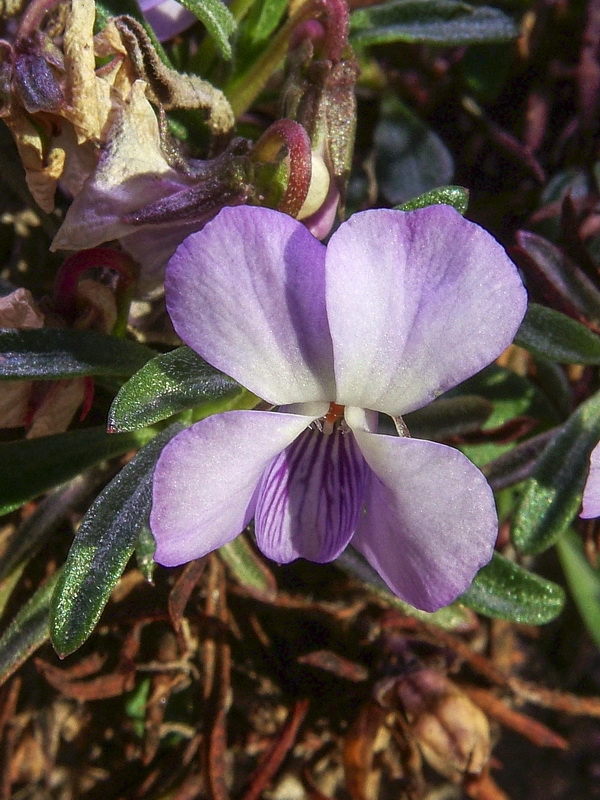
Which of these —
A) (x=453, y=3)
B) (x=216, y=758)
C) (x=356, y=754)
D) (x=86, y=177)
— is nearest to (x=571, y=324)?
(x=453, y=3)

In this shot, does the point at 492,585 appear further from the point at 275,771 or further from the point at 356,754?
the point at 275,771

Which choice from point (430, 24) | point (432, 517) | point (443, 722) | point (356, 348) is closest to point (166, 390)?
point (356, 348)

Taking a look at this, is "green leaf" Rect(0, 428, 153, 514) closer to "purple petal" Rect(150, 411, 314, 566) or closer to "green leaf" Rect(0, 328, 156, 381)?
"green leaf" Rect(0, 328, 156, 381)

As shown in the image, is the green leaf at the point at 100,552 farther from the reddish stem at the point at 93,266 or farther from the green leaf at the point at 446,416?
the green leaf at the point at 446,416

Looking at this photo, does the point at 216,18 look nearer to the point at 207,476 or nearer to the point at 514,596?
the point at 207,476

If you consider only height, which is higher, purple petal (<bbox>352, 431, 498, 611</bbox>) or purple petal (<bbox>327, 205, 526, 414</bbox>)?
purple petal (<bbox>327, 205, 526, 414</bbox>)

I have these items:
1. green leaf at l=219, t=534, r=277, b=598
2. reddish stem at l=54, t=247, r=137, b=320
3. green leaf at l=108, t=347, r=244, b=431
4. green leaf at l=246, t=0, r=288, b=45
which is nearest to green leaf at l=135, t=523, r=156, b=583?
green leaf at l=219, t=534, r=277, b=598
